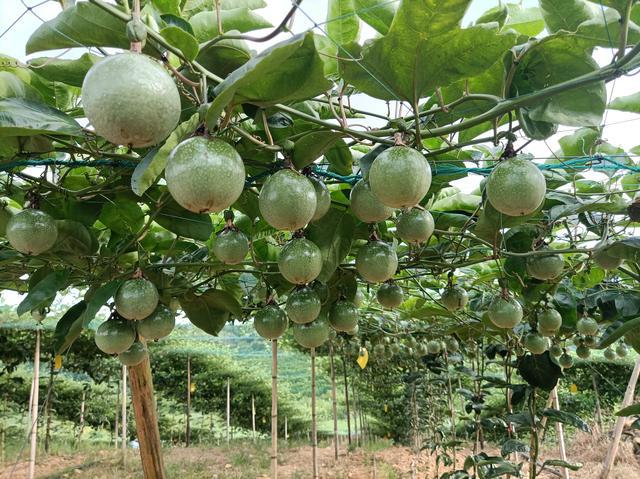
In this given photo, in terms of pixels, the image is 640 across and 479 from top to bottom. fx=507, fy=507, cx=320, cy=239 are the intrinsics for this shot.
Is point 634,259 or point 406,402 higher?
point 634,259

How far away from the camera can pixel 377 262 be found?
5.59 feet

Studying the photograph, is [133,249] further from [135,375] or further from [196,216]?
[135,375]

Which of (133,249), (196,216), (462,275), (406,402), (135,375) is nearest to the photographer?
(196,216)

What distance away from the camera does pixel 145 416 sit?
3.43 metres

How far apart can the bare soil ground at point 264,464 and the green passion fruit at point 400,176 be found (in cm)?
670

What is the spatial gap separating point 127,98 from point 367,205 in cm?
78

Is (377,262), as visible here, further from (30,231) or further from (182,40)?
(30,231)

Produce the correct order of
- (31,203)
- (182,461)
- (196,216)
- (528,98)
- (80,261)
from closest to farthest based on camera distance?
1. (528,98)
2. (31,203)
3. (196,216)
4. (80,261)
5. (182,461)

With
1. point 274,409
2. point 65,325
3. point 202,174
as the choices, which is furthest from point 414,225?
point 274,409

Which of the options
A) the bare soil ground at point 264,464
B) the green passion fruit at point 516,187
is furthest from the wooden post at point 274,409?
the green passion fruit at point 516,187

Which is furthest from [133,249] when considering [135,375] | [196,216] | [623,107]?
[623,107]

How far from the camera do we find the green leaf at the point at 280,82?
875mm

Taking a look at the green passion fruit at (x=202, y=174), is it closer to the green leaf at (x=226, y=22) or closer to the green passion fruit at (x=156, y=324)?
the green leaf at (x=226, y=22)

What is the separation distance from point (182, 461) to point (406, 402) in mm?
4786
